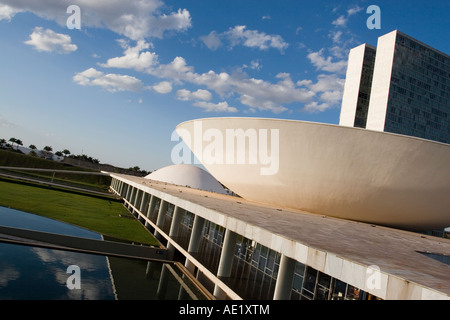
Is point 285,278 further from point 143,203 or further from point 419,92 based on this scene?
point 419,92

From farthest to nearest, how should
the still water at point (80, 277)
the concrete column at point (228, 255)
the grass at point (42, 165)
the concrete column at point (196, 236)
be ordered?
the grass at point (42, 165) → the concrete column at point (196, 236) → the concrete column at point (228, 255) → the still water at point (80, 277)

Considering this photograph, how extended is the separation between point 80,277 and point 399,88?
2264 inches

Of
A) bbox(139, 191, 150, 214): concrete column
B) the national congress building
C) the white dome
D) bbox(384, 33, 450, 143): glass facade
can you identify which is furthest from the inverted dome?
bbox(384, 33, 450, 143): glass facade

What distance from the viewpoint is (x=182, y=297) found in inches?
401

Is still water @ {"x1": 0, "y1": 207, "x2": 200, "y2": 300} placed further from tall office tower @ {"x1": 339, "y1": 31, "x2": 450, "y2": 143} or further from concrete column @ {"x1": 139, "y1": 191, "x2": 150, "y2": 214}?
tall office tower @ {"x1": 339, "y1": 31, "x2": 450, "y2": 143}

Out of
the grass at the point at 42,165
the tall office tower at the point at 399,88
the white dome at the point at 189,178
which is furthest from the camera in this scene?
the grass at the point at 42,165

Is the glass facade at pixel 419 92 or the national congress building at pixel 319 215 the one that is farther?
the glass facade at pixel 419 92

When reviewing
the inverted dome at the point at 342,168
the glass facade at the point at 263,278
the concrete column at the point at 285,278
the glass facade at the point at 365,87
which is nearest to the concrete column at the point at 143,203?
the glass facade at the point at 263,278

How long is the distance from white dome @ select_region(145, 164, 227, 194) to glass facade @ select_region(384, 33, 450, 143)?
100 feet

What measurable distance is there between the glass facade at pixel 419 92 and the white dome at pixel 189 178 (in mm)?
30617

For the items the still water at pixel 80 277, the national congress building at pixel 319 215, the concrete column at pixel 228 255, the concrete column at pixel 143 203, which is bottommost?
the still water at pixel 80 277

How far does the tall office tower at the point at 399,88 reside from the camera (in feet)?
174

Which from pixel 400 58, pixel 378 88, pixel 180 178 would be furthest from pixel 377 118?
pixel 180 178

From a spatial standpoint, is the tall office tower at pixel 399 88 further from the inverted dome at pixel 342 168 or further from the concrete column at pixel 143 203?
the inverted dome at pixel 342 168
